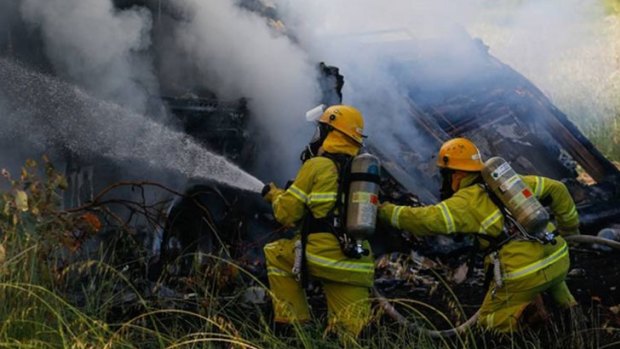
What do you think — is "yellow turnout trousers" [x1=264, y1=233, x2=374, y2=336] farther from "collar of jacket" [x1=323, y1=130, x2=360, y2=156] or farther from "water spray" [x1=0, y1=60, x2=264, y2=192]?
"water spray" [x1=0, y1=60, x2=264, y2=192]

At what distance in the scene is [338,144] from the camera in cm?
506

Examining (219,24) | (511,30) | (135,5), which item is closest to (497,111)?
(219,24)

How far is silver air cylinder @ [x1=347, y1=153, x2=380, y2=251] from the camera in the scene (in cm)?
476

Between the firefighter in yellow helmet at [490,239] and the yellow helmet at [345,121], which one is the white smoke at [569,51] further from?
the yellow helmet at [345,121]

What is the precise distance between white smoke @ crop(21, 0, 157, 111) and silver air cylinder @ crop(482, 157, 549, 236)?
318 cm

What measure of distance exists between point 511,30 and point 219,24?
12.4 meters

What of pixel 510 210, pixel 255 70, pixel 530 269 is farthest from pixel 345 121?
pixel 255 70

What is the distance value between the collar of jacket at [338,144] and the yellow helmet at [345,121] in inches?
1.3

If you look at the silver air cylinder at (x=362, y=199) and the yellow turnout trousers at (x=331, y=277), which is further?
the yellow turnout trousers at (x=331, y=277)

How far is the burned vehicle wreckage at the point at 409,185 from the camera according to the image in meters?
6.22

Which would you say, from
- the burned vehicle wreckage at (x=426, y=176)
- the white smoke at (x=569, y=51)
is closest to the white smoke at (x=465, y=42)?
the white smoke at (x=569, y=51)

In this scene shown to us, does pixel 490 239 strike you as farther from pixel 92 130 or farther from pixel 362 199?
pixel 92 130

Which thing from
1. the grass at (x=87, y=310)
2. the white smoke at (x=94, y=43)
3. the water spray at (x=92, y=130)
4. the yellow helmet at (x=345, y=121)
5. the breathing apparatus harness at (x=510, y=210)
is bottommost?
the grass at (x=87, y=310)

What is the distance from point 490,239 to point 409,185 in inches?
104
